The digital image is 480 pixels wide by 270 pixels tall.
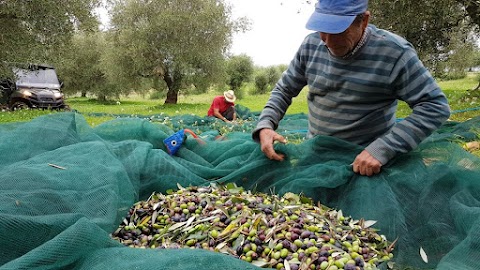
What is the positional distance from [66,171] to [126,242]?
476 mm

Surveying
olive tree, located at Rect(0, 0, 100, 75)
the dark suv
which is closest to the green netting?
olive tree, located at Rect(0, 0, 100, 75)

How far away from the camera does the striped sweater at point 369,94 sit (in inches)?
100

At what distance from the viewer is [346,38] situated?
105 inches

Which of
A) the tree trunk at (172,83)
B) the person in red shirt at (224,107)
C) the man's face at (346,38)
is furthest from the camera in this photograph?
the tree trunk at (172,83)

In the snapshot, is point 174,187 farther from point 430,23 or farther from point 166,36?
point 166,36

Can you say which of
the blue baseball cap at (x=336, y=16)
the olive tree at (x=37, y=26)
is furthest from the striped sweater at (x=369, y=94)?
the olive tree at (x=37, y=26)

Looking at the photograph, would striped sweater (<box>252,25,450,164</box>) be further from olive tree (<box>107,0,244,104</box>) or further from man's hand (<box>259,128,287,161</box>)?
olive tree (<box>107,0,244,104</box>)

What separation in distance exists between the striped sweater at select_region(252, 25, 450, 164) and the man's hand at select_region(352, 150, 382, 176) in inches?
1.3

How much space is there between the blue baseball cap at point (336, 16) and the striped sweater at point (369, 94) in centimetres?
30

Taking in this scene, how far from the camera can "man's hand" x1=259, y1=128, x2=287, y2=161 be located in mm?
2834

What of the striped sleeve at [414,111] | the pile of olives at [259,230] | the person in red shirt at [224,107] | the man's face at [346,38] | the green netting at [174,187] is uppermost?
the man's face at [346,38]

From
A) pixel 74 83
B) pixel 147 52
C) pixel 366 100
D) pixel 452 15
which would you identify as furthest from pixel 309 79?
pixel 74 83

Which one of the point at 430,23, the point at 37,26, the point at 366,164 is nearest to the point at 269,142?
the point at 366,164

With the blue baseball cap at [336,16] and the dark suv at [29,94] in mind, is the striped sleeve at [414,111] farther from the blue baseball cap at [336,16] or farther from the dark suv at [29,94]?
the dark suv at [29,94]
